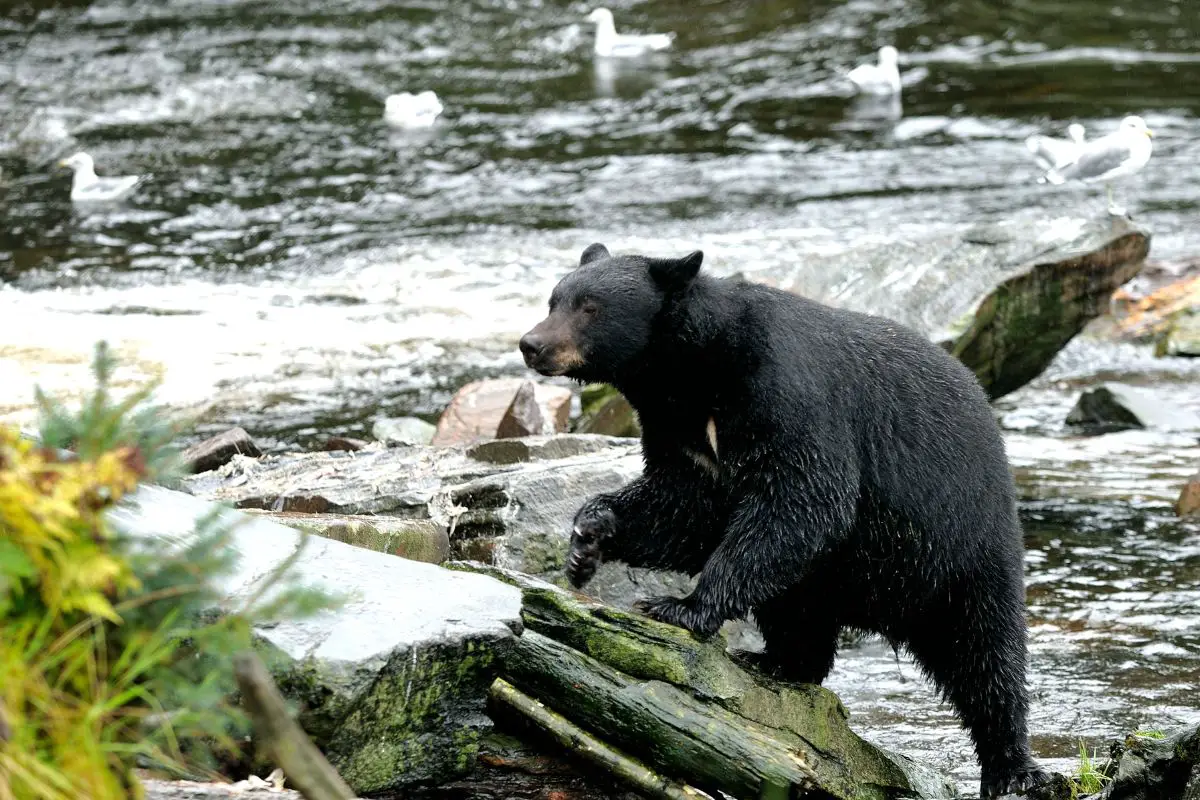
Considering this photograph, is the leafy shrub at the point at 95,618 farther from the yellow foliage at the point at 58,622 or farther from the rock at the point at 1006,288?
the rock at the point at 1006,288

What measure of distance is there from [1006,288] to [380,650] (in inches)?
273

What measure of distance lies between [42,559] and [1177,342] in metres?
11.3

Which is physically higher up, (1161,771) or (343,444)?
(1161,771)

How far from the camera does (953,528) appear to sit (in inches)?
214

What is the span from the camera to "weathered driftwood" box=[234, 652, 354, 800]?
2475 millimetres

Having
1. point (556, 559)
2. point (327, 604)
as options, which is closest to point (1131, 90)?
point (556, 559)

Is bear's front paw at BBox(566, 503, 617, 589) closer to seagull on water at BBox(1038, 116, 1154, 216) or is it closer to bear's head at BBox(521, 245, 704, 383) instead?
bear's head at BBox(521, 245, 704, 383)

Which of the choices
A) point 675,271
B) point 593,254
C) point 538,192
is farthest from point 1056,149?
point 675,271

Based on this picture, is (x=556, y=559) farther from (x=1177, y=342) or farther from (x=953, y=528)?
(x=1177, y=342)

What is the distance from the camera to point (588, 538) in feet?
18.3

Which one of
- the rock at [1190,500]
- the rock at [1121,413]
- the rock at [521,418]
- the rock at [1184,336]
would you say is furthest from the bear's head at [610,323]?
the rock at [1184,336]

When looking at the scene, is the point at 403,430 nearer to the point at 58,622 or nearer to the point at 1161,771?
the point at 1161,771

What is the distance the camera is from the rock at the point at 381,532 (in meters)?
5.73

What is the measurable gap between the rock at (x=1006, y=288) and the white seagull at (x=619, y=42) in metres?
9.53
